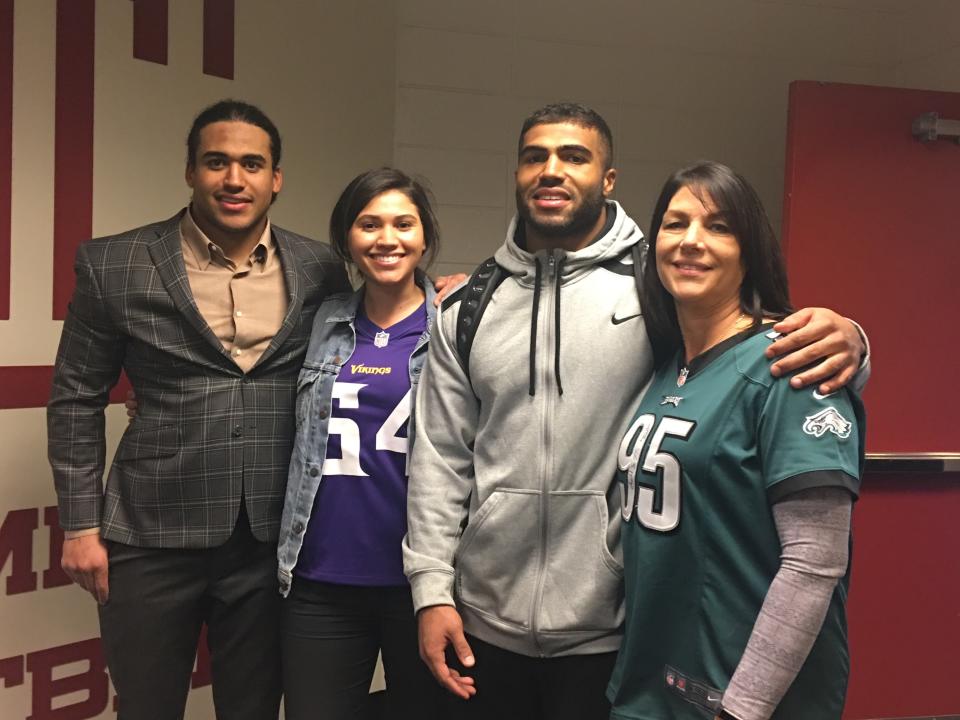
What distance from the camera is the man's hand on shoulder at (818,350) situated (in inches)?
42.5

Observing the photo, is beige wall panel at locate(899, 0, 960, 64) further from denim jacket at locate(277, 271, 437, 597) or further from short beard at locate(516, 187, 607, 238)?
denim jacket at locate(277, 271, 437, 597)

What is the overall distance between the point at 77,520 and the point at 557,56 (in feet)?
6.51

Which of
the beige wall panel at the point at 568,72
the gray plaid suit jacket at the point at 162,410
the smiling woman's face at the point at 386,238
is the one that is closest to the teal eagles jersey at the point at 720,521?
the smiling woman's face at the point at 386,238

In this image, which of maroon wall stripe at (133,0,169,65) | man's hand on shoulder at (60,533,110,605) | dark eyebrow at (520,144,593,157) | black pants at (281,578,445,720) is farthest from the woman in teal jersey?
maroon wall stripe at (133,0,169,65)

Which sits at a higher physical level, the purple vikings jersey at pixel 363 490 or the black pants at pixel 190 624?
the purple vikings jersey at pixel 363 490

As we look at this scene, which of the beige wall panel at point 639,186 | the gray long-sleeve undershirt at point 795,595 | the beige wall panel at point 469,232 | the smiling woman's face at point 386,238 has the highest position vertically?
the beige wall panel at point 639,186

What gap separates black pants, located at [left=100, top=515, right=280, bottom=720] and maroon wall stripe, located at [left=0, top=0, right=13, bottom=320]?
73cm

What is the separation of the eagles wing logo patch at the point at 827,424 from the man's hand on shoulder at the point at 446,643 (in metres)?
0.69

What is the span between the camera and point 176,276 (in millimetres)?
1635

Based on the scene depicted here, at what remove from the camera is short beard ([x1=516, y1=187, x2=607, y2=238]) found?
1.46 m

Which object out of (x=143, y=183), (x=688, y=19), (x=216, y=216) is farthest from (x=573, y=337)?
(x=688, y=19)

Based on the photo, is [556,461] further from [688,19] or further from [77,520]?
[688,19]

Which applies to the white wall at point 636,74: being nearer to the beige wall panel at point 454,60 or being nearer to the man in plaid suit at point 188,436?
the beige wall panel at point 454,60

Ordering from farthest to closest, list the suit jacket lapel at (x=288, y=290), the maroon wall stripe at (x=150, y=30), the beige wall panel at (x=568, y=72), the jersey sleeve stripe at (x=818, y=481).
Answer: the beige wall panel at (x=568, y=72) → the maroon wall stripe at (x=150, y=30) → the suit jacket lapel at (x=288, y=290) → the jersey sleeve stripe at (x=818, y=481)
